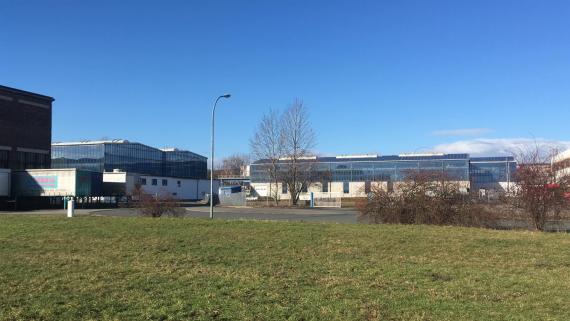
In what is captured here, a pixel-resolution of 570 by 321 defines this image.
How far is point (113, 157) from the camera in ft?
324

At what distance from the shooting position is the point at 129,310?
695 centimetres

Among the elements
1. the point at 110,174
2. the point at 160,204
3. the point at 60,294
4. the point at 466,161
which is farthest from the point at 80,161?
the point at 60,294

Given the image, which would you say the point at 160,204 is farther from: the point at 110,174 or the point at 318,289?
the point at 110,174

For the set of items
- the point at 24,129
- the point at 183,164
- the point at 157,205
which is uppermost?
the point at 24,129

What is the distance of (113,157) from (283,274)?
312 feet

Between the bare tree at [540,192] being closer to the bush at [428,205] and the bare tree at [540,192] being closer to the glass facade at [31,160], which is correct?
the bush at [428,205]

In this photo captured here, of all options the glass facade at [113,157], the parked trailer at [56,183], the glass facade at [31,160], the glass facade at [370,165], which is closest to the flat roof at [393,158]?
the glass facade at [370,165]

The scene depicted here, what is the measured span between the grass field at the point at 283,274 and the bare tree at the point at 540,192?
378cm

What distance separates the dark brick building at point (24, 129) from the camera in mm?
67500

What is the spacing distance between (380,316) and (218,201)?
6400 centimetres

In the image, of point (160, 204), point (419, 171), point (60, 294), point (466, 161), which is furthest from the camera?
point (466, 161)

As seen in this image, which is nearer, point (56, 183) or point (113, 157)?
point (56, 183)

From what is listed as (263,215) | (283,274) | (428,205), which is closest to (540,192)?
(428,205)

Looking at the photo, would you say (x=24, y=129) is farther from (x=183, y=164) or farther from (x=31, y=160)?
(x=183, y=164)
